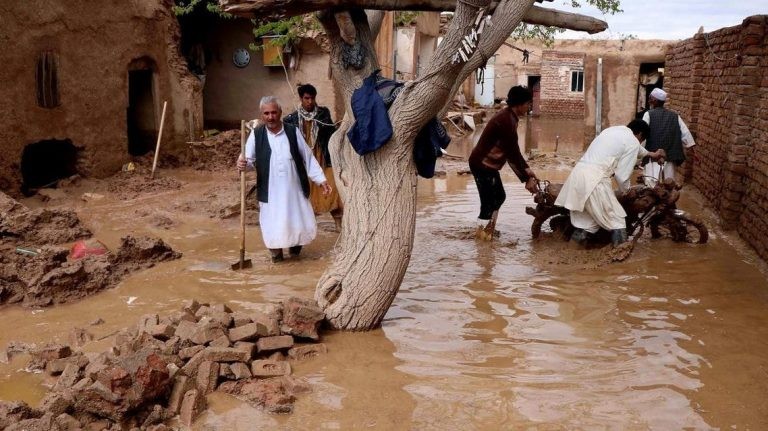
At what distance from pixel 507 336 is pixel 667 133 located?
5.17 metres

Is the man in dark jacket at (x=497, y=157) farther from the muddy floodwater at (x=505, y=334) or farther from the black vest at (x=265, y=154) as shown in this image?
the black vest at (x=265, y=154)

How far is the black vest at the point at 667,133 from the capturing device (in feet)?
29.3

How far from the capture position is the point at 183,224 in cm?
882

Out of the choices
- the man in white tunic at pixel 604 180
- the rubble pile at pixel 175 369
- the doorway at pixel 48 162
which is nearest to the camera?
the rubble pile at pixel 175 369

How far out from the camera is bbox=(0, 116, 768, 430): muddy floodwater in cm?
389

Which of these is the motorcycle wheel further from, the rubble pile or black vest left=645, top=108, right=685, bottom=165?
the rubble pile

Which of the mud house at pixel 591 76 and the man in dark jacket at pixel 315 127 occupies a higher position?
the mud house at pixel 591 76

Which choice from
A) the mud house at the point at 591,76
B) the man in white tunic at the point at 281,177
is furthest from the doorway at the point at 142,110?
the man in white tunic at the point at 281,177

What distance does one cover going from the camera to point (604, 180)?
7.13 m

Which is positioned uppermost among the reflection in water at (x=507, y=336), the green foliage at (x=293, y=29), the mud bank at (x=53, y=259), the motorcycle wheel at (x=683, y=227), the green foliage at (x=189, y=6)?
the green foliage at (x=189, y=6)

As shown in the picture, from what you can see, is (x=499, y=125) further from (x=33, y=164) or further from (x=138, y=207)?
(x=33, y=164)

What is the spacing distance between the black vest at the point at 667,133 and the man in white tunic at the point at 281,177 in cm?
466

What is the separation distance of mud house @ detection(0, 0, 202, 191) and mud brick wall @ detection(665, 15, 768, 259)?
29.0ft

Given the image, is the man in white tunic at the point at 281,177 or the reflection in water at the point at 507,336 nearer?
the reflection in water at the point at 507,336
